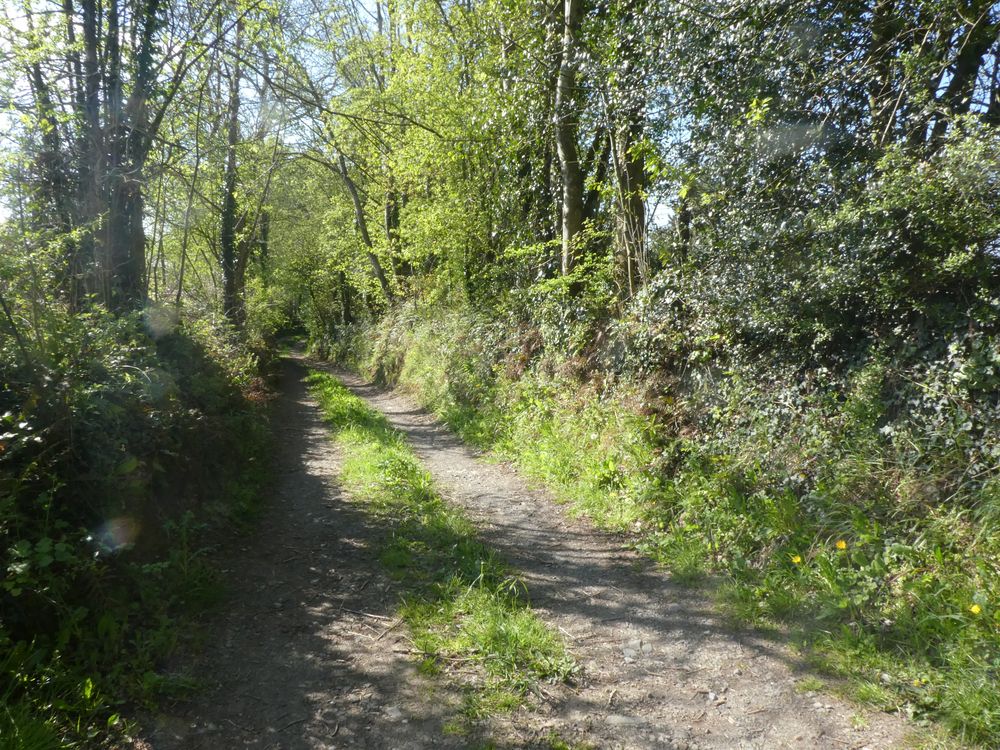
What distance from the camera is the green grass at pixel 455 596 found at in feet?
12.5

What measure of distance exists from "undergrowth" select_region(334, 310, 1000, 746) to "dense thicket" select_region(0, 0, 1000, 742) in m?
0.02

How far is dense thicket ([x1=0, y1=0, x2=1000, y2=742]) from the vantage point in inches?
165

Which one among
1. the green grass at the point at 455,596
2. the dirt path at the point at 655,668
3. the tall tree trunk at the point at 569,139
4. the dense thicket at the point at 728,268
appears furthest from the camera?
the tall tree trunk at the point at 569,139

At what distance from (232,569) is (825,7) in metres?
7.99

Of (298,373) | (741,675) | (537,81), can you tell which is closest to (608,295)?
(537,81)

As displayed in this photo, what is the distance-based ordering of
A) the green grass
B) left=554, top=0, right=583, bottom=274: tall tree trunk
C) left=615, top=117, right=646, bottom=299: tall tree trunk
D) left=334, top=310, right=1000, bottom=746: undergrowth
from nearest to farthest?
left=334, top=310, right=1000, bottom=746: undergrowth, the green grass, left=615, top=117, right=646, bottom=299: tall tree trunk, left=554, top=0, right=583, bottom=274: tall tree trunk

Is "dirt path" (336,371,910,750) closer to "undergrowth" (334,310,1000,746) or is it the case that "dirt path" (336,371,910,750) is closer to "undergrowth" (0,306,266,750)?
"undergrowth" (334,310,1000,746)

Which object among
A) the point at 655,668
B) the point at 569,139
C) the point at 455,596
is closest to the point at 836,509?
the point at 655,668

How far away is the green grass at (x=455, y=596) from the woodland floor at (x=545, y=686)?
0.13 m

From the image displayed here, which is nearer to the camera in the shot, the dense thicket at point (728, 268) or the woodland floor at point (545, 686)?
the woodland floor at point (545, 686)

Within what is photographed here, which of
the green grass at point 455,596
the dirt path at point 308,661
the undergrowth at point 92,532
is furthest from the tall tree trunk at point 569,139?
the undergrowth at point 92,532

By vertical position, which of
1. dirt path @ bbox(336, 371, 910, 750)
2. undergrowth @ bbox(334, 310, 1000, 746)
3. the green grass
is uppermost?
undergrowth @ bbox(334, 310, 1000, 746)

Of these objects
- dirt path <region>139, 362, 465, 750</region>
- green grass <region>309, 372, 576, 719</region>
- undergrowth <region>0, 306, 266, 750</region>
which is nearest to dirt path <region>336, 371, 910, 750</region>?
green grass <region>309, 372, 576, 719</region>

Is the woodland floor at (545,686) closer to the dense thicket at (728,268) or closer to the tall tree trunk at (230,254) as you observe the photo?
the dense thicket at (728,268)
